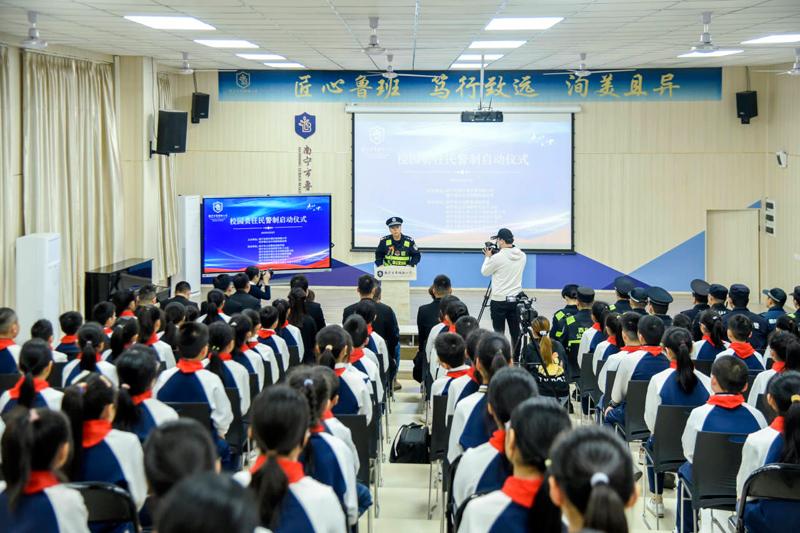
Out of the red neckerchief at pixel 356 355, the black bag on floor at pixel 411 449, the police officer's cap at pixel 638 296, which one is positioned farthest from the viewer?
the police officer's cap at pixel 638 296

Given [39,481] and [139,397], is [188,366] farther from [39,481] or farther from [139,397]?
[39,481]

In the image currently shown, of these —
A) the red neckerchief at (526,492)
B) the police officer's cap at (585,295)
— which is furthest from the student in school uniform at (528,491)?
the police officer's cap at (585,295)

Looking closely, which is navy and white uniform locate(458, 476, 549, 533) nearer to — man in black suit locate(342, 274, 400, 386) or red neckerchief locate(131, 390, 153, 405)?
red neckerchief locate(131, 390, 153, 405)

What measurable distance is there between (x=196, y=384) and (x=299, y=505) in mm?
2286

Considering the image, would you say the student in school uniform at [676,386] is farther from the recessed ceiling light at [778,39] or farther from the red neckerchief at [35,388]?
the recessed ceiling light at [778,39]

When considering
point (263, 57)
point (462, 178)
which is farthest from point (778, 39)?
point (263, 57)

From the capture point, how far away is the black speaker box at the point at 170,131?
1173 centimetres

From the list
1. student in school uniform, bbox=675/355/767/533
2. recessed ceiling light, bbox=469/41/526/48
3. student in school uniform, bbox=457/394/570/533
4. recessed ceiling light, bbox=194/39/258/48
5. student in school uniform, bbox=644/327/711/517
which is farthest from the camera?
recessed ceiling light, bbox=469/41/526/48

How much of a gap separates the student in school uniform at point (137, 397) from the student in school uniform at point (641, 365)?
2870 mm

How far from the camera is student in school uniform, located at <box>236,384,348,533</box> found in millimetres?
2670

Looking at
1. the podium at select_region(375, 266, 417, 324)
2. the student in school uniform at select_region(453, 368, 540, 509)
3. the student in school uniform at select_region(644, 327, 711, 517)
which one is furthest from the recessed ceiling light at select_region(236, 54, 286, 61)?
the student in school uniform at select_region(453, 368, 540, 509)

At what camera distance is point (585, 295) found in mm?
7711

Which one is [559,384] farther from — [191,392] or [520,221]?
[520,221]

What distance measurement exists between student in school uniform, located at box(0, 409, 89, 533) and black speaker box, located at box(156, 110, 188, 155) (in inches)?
368
